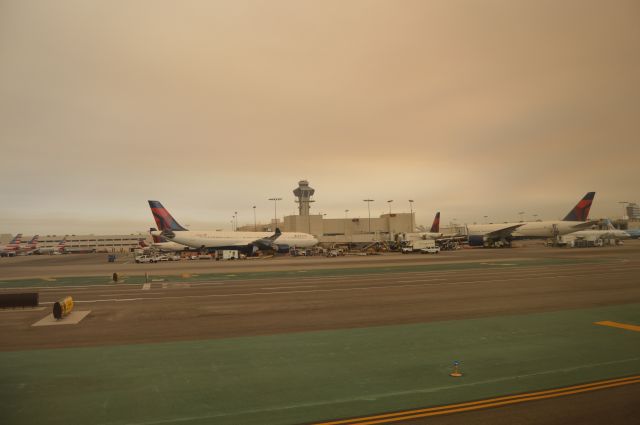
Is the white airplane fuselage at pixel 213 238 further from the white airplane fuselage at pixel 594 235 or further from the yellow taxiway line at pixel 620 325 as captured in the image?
the yellow taxiway line at pixel 620 325

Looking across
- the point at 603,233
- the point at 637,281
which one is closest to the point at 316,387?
the point at 637,281

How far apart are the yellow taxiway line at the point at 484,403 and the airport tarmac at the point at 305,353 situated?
9.0 inches

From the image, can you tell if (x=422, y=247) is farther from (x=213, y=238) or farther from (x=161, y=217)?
A: (x=161, y=217)

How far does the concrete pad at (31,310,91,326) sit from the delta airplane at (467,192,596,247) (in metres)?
83.8

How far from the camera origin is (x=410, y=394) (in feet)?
29.7

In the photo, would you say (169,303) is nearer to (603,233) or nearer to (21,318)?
(21,318)

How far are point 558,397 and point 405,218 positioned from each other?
134m

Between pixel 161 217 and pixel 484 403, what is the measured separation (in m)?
73.9

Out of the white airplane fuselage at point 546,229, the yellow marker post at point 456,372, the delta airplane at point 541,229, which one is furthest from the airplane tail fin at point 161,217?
the white airplane fuselage at point 546,229

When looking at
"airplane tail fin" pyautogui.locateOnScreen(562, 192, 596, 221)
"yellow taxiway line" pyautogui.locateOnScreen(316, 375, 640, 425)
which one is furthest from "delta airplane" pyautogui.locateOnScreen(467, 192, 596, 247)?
"yellow taxiway line" pyautogui.locateOnScreen(316, 375, 640, 425)

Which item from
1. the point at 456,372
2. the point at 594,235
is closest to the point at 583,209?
the point at 594,235

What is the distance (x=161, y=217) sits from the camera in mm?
74000

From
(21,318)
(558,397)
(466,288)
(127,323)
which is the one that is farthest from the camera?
(466,288)

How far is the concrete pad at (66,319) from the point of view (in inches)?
691
